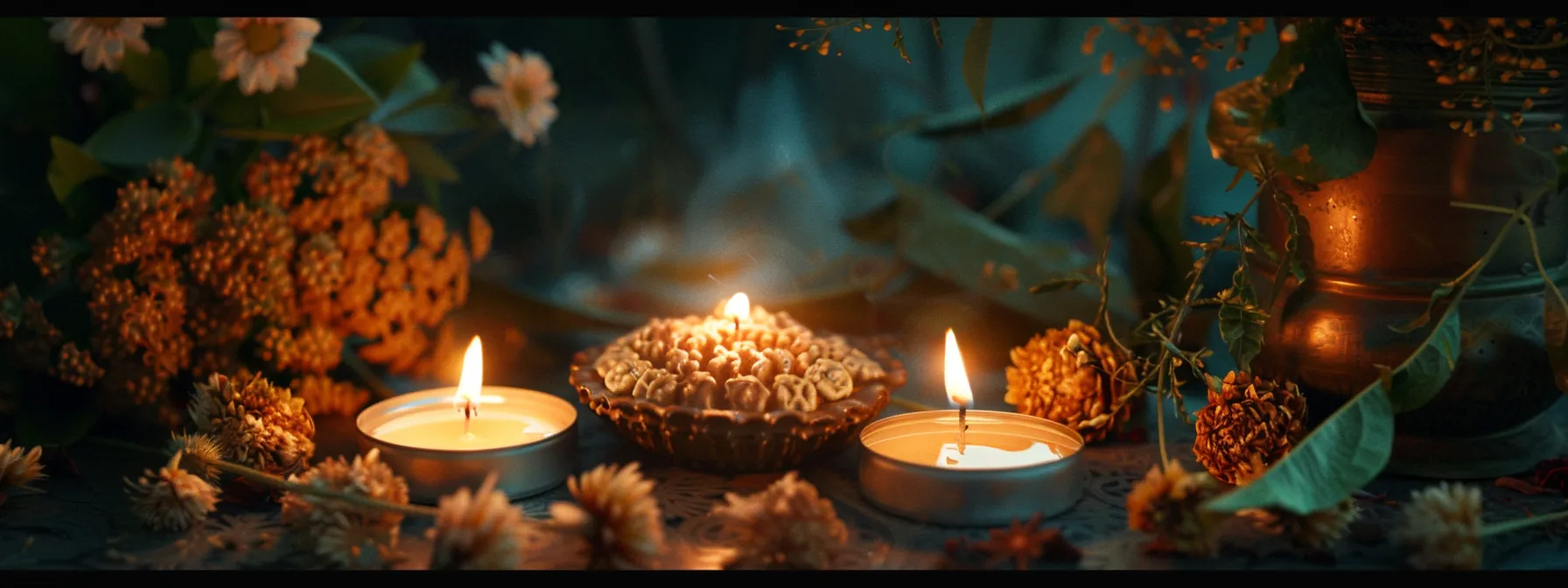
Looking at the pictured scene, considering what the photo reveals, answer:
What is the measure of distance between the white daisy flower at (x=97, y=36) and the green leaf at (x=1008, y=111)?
0.77 metres

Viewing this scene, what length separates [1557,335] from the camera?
2.67 ft

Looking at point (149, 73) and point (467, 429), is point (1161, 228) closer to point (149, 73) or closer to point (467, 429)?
point (467, 429)

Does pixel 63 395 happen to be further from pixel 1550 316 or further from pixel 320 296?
pixel 1550 316

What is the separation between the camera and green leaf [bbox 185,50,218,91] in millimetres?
987

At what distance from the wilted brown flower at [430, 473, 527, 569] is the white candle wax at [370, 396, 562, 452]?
8.1 inches

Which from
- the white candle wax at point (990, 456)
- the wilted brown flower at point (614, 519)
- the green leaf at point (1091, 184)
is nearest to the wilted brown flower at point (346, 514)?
the wilted brown flower at point (614, 519)

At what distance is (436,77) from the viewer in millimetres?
1438

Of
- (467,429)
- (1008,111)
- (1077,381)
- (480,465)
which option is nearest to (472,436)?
(467,429)

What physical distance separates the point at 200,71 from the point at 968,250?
2.34 feet

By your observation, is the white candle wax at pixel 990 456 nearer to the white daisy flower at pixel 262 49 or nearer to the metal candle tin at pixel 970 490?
the metal candle tin at pixel 970 490

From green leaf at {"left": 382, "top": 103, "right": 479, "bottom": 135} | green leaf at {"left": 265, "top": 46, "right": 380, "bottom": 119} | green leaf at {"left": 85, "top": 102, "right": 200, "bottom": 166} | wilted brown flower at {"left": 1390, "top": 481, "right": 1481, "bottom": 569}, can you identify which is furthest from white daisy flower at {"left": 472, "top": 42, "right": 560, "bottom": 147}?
wilted brown flower at {"left": 1390, "top": 481, "right": 1481, "bottom": 569}

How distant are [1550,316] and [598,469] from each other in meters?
0.62

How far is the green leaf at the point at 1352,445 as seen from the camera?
0.69 metres

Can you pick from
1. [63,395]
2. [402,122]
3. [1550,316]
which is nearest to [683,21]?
[402,122]
